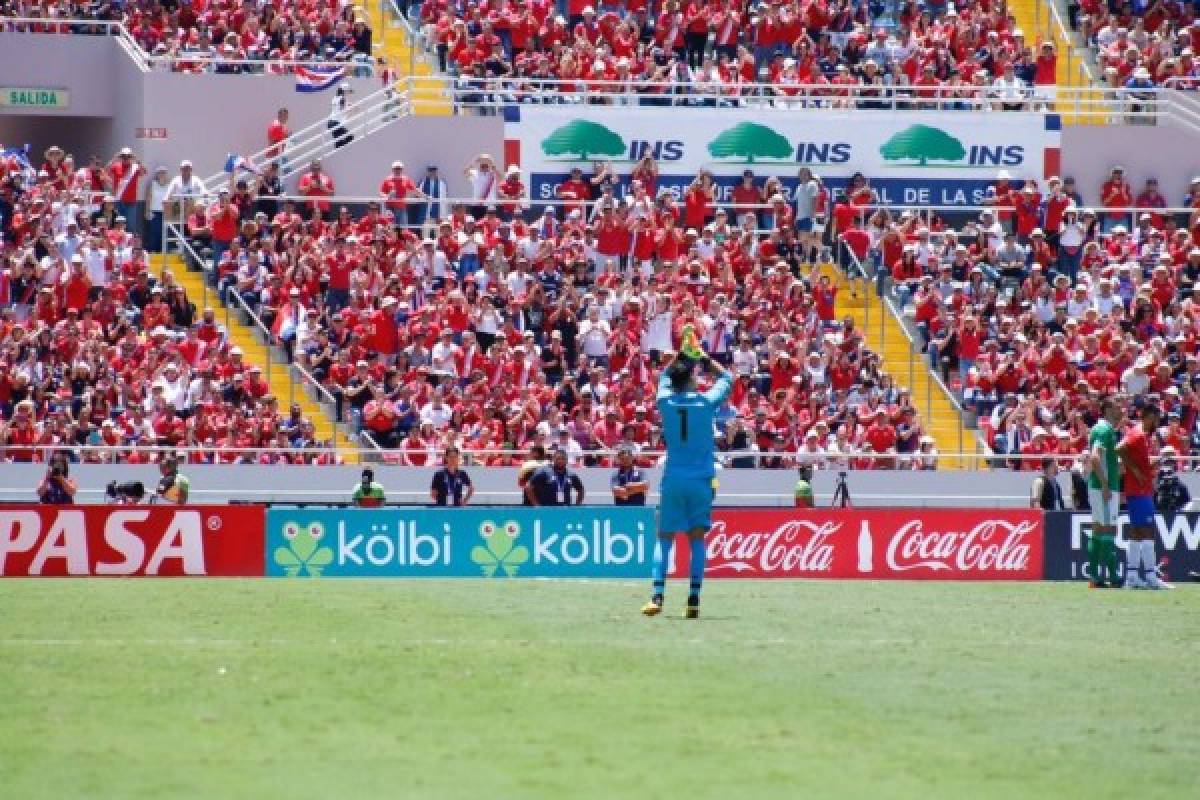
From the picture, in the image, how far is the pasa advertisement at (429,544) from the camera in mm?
26406

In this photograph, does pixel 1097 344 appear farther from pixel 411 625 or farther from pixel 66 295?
pixel 411 625

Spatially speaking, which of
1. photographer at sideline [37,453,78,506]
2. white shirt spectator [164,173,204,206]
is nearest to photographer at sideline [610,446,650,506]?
photographer at sideline [37,453,78,506]

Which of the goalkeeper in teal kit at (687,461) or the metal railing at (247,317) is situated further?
the metal railing at (247,317)

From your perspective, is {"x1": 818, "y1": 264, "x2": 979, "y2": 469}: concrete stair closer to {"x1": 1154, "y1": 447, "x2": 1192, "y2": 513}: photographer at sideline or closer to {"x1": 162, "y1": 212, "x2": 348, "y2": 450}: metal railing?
{"x1": 1154, "y1": 447, "x2": 1192, "y2": 513}: photographer at sideline

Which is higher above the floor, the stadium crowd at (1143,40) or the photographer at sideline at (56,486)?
the stadium crowd at (1143,40)

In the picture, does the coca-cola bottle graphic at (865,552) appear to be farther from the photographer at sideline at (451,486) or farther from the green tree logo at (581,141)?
the green tree logo at (581,141)

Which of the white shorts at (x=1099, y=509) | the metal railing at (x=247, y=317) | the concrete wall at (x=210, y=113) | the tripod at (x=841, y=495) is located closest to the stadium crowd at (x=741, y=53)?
the concrete wall at (x=210, y=113)

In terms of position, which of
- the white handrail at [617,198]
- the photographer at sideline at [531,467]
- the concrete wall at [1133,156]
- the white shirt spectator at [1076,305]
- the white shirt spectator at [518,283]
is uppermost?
the concrete wall at [1133,156]

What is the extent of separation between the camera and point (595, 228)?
36875mm

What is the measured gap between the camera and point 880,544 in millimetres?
27469

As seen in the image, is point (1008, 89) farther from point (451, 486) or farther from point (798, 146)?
point (451, 486)

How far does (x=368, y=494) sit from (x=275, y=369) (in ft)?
18.3

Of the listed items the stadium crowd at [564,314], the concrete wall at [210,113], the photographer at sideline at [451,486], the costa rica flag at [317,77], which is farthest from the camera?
the costa rica flag at [317,77]

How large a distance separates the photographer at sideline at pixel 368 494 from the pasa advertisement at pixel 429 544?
7.14ft
